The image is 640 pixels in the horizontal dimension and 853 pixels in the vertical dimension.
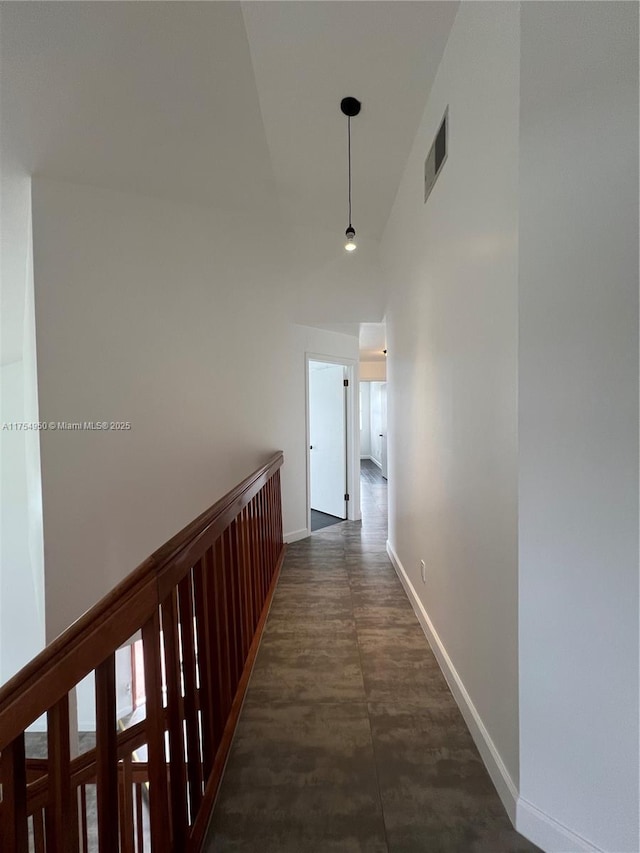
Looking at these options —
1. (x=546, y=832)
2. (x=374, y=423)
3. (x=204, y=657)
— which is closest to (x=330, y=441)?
(x=204, y=657)

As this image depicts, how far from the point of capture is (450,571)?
1778 millimetres

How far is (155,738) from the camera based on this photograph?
908 mm

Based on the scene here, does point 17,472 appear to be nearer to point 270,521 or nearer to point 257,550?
point 270,521

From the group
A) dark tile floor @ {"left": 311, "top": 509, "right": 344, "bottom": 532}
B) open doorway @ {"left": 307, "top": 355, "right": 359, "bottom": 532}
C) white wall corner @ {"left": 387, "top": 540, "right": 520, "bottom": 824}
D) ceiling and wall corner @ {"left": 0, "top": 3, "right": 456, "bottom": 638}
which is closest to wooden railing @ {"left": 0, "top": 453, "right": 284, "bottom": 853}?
white wall corner @ {"left": 387, "top": 540, "right": 520, "bottom": 824}

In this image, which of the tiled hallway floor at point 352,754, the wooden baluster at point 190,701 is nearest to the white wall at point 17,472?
A: the tiled hallway floor at point 352,754

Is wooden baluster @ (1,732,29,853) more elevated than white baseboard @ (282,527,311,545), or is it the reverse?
wooden baluster @ (1,732,29,853)

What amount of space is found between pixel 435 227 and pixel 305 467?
263cm

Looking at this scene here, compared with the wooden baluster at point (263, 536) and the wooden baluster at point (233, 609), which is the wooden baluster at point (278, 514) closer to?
the wooden baluster at point (263, 536)

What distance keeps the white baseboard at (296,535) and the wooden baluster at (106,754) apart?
2.86 metres

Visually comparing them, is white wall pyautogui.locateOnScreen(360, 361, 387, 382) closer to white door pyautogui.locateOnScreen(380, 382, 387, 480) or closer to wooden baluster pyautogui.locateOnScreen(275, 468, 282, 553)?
white door pyautogui.locateOnScreen(380, 382, 387, 480)

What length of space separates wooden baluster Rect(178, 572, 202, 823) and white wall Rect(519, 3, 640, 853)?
100 centimetres

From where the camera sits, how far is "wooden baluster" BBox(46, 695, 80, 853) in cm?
79

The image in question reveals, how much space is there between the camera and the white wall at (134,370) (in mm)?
2607

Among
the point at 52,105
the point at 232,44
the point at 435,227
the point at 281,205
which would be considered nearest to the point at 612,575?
the point at 435,227
